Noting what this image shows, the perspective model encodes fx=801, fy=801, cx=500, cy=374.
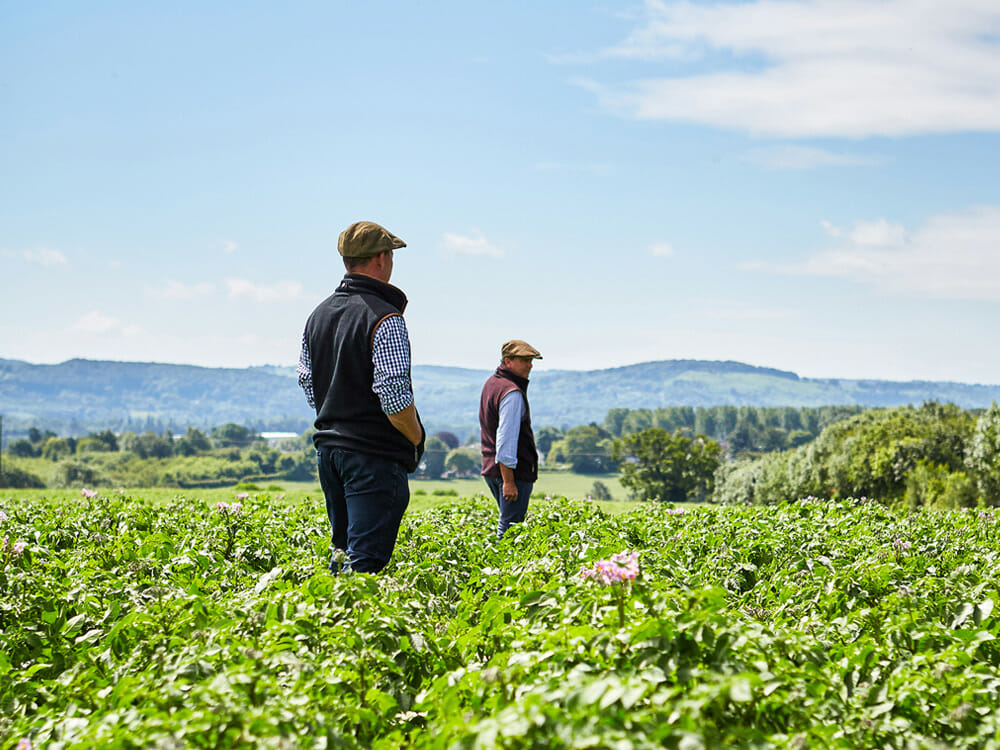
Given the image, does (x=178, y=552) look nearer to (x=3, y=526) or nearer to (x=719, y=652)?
(x=3, y=526)

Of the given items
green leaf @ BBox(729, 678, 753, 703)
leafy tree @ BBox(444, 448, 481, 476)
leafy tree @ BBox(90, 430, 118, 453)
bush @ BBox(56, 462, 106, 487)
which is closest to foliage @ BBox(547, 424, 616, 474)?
leafy tree @ BBox(444, 448, 481, 476)

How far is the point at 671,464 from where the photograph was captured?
8394cm

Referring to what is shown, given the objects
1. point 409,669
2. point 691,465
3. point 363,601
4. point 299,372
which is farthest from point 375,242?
point 691,465

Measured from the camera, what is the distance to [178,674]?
9.59 ft

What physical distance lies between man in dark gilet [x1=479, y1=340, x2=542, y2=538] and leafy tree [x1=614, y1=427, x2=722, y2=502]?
7722cm

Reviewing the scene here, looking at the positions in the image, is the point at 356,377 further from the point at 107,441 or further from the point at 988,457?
the point at 107,441

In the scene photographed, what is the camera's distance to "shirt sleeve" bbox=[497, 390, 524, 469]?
286 inches

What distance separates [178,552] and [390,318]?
309 centimetres

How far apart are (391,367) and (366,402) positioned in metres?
0.31

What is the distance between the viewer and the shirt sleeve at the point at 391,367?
4.59 metres

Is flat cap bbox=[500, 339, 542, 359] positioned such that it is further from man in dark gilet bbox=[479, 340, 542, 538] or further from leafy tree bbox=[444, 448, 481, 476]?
leafy tree bbox=[444, 448, 481, 476]

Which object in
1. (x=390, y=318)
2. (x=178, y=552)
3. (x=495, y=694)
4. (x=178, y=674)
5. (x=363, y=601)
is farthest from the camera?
(x=178, y=552)

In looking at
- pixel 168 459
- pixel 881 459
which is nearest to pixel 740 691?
pixel 881 459

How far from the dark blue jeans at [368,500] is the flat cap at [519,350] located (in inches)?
114
